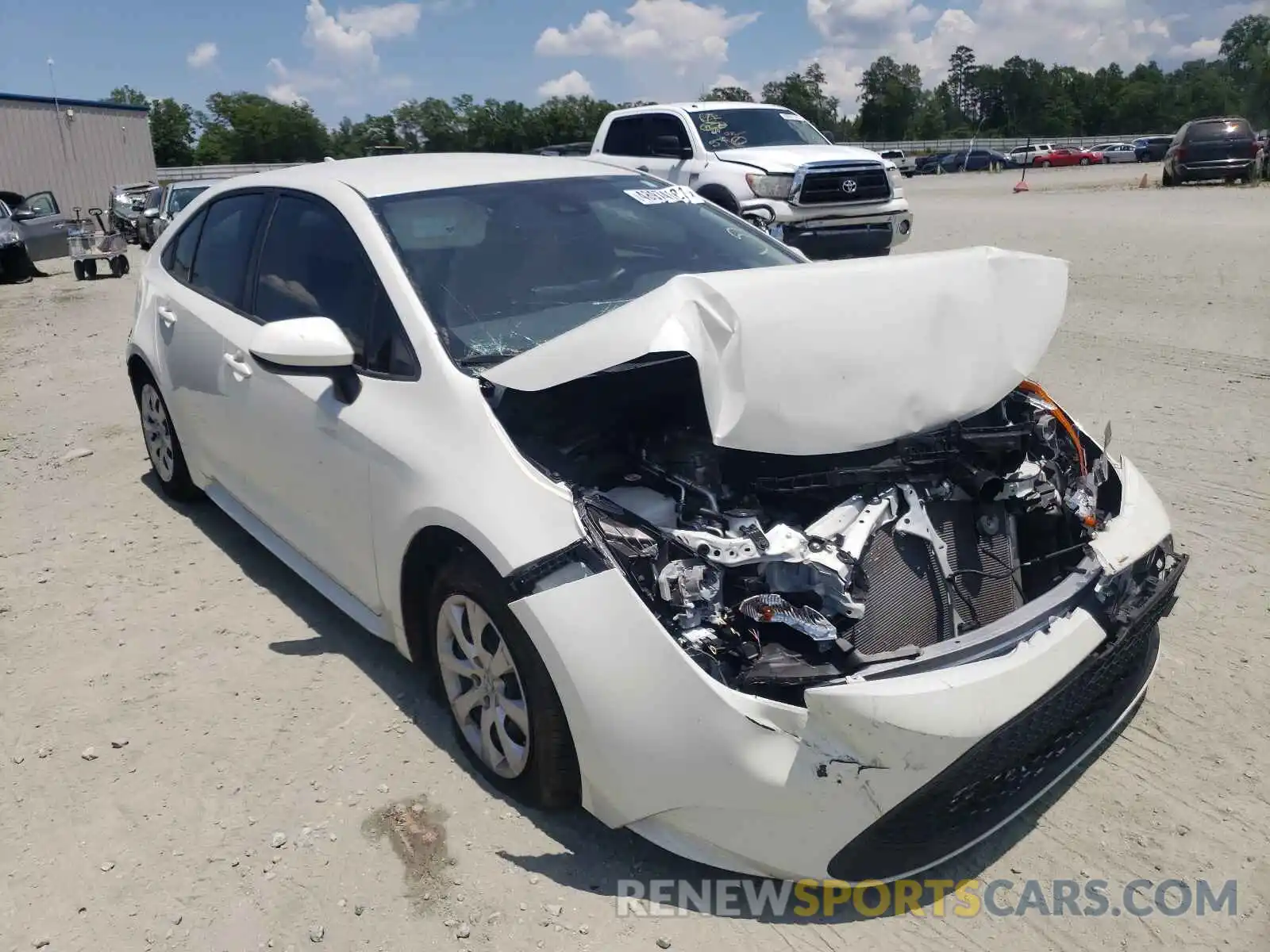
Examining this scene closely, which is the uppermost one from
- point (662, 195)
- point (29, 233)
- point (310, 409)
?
point (662, 195)

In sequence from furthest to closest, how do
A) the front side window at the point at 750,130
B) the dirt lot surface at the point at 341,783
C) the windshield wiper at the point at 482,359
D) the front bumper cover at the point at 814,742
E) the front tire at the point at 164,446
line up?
the front side window at the point at 750,130 → the front tire at the point at 164,446 → the windshield wiper at the point at 482,359 → the dirt lot surface at the point at 341,783 → the front bumper cover at the point at 814,742

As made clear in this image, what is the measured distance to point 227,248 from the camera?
4.61 meters

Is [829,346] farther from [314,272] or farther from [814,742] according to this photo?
[314,272]

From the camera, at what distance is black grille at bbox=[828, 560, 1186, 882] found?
2428mm

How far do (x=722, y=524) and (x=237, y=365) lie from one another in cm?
237

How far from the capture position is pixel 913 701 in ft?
7.62

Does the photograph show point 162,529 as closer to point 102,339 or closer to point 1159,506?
point 1159,506

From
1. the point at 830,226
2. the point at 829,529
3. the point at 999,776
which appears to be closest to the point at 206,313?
the point at 829,529

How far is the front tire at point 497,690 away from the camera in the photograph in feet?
8.90

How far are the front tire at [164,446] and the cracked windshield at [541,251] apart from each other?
89.4 inches

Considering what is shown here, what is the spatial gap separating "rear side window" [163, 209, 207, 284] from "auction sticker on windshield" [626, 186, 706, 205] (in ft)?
7.37

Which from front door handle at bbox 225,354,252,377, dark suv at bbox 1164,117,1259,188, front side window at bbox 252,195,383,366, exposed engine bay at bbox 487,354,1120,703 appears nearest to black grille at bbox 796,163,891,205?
front side window at bbox 252,195,383,366

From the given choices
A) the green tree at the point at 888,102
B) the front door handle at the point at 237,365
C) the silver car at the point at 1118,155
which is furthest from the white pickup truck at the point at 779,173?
the green tree at the point at 888,102

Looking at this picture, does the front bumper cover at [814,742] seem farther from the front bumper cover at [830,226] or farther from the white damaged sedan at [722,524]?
the front bumper cover at [830,226]
